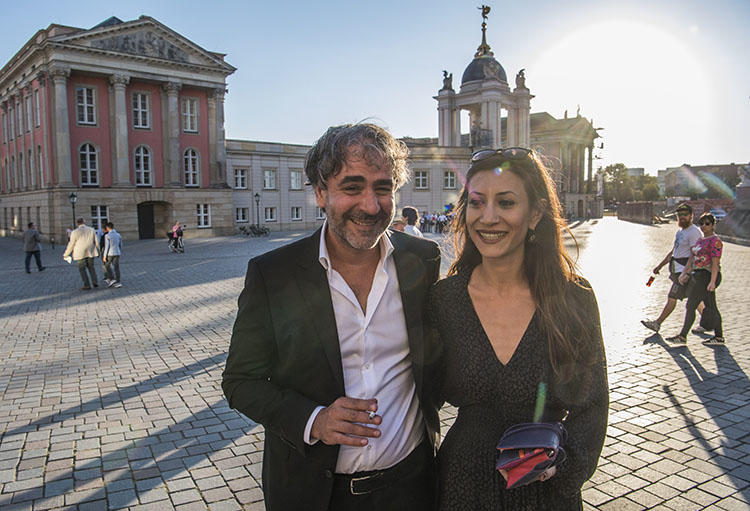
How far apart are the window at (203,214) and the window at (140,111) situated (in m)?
7.02

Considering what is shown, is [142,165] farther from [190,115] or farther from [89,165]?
[190,115]

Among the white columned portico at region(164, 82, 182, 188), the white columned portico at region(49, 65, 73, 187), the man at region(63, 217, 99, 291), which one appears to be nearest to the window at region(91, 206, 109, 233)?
the white columned portico at region(49, 65, 73, 187)

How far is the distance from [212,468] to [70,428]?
5.96ft

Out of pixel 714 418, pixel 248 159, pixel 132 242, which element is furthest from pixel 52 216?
pixel 714 418

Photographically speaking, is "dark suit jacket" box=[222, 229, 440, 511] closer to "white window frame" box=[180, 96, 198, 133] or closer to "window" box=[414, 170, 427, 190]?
"white window frame" box=[180, 96, 198, 133]

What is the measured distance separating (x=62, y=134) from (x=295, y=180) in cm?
2113

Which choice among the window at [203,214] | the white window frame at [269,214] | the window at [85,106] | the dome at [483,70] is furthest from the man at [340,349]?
the dome at [483,70]

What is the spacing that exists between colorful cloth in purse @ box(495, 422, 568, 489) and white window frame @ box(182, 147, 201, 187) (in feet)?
149

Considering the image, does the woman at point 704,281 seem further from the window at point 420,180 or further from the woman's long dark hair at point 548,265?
the window at point 420,180

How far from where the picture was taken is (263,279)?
2.30 meters

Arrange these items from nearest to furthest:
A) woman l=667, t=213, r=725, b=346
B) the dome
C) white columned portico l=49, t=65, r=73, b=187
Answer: woman l=667, t=213, r=725, b=346 → white columned portico l=49, t=65, r=73, b=187 → the dome

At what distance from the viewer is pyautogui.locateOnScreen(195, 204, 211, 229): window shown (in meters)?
44.6

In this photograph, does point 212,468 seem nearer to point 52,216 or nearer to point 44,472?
point 44,472

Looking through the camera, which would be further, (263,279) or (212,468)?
(212,468)
